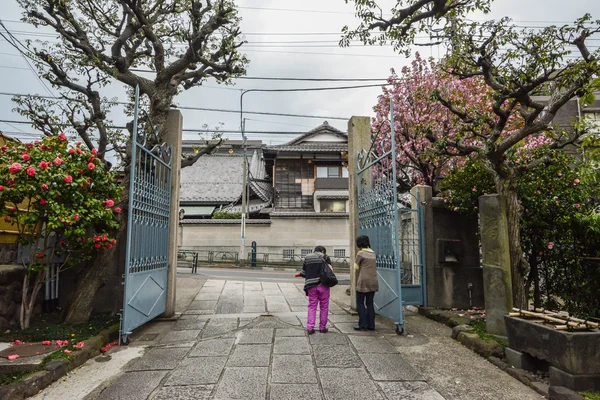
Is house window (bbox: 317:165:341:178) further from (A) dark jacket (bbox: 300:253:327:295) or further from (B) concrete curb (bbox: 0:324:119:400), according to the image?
(B) concrete curb (bbox: 0:324:119:400)

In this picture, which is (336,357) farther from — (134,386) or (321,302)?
(134,386)

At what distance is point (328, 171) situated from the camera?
96.1ft

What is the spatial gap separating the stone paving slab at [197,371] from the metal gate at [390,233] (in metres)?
3.04

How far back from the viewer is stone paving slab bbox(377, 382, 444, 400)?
3738 mm

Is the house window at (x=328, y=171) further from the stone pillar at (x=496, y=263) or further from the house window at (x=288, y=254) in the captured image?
the stone pillar at (x=496, y=263)

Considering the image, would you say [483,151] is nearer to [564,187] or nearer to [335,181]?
[564,187]

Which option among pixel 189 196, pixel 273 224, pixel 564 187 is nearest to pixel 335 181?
pixel 273 224

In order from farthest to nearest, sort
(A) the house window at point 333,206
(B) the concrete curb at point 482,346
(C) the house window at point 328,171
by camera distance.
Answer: (C) the house window at point 328,171 → (A) the house window at point 333,206 → (B) the concrete curb at point 482,346

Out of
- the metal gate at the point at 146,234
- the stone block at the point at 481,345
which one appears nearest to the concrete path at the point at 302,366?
the stone block at the point at 481,345

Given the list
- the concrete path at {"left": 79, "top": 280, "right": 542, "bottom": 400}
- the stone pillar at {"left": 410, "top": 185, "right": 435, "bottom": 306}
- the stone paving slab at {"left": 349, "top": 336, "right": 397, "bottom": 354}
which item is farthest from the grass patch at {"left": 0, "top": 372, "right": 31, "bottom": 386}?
the stone pillar at {"left": 410, "top": 185, "right": 435, "bottom": 306}

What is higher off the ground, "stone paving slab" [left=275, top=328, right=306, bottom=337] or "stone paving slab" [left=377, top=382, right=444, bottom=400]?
"stone paving slab" [left=275, top=328, right=306, bottom=337]

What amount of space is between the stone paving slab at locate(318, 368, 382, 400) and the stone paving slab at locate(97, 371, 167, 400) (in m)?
1.85

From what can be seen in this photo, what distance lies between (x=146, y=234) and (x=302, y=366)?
3.49m

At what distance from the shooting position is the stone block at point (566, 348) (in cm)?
364
